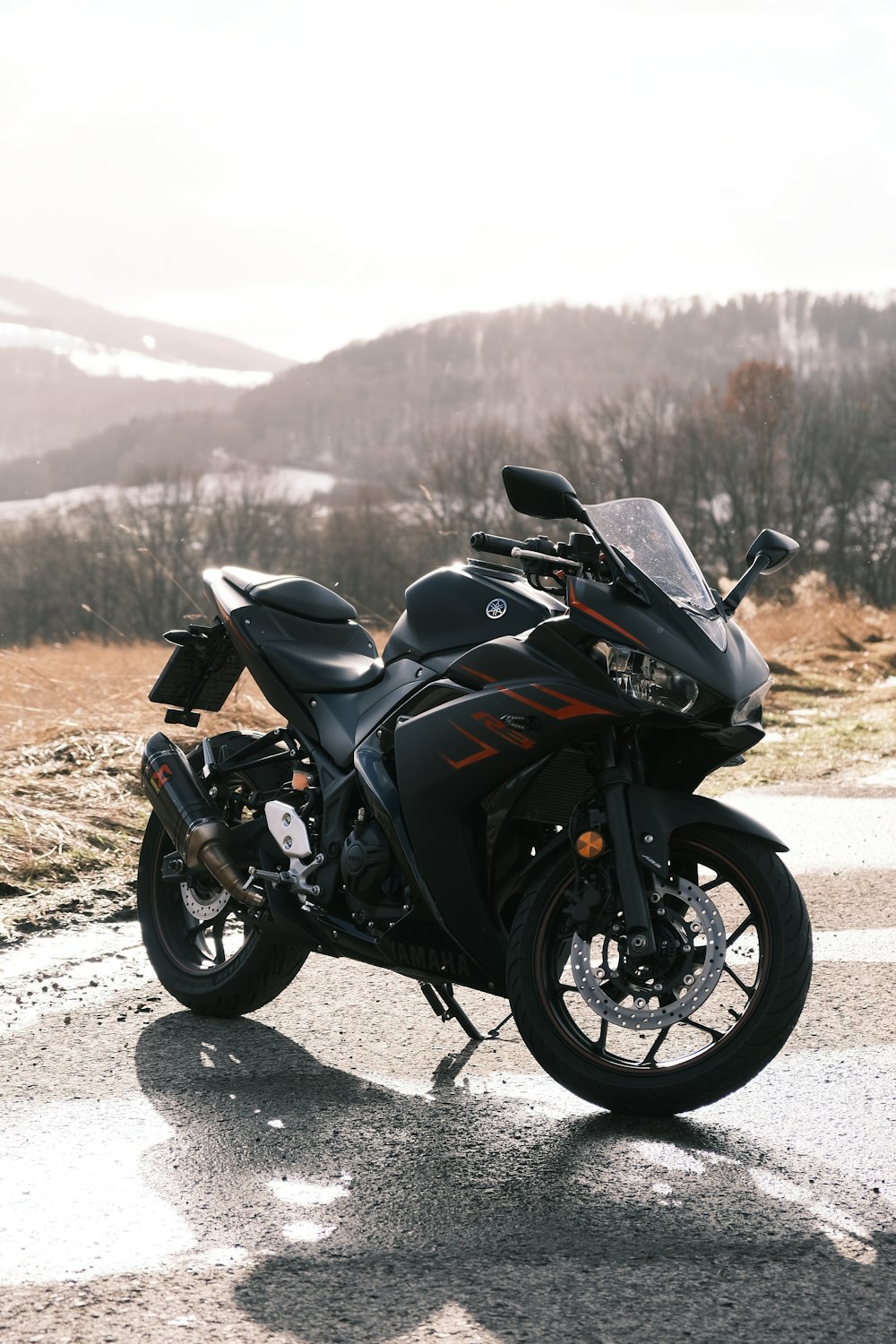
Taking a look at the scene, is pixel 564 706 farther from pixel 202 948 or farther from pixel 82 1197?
pixel 202 948

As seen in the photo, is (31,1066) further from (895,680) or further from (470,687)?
(895,680)

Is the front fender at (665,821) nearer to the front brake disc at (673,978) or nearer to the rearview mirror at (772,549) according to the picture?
the front brake disc at (673,978)

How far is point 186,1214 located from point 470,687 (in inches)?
58.6

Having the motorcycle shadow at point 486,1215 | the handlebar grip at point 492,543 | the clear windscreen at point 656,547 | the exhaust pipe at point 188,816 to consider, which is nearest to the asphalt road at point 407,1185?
the motorcycle shadow at point 486,1215

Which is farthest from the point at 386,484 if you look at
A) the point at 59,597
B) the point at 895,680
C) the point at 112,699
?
the point at 112,699

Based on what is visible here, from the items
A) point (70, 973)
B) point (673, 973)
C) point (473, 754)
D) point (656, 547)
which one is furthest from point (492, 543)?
point (70, 973)

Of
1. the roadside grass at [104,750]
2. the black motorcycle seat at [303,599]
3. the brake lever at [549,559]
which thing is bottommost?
the roadside grass at [104,750]

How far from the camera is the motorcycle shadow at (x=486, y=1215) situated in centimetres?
270

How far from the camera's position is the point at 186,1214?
3.13m

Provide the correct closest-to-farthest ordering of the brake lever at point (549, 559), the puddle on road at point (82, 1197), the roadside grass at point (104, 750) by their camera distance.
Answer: the puddle on road at point (82, 1197)
the brake lever at point (549, 559)
the roadside grass at point (104, 750)

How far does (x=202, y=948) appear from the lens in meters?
4.87

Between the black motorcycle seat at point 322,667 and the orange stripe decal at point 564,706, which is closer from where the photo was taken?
the orange stripe decal at point 564,706

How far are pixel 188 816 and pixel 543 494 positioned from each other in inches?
70.9

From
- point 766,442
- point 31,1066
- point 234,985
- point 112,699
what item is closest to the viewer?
point 31,1066
